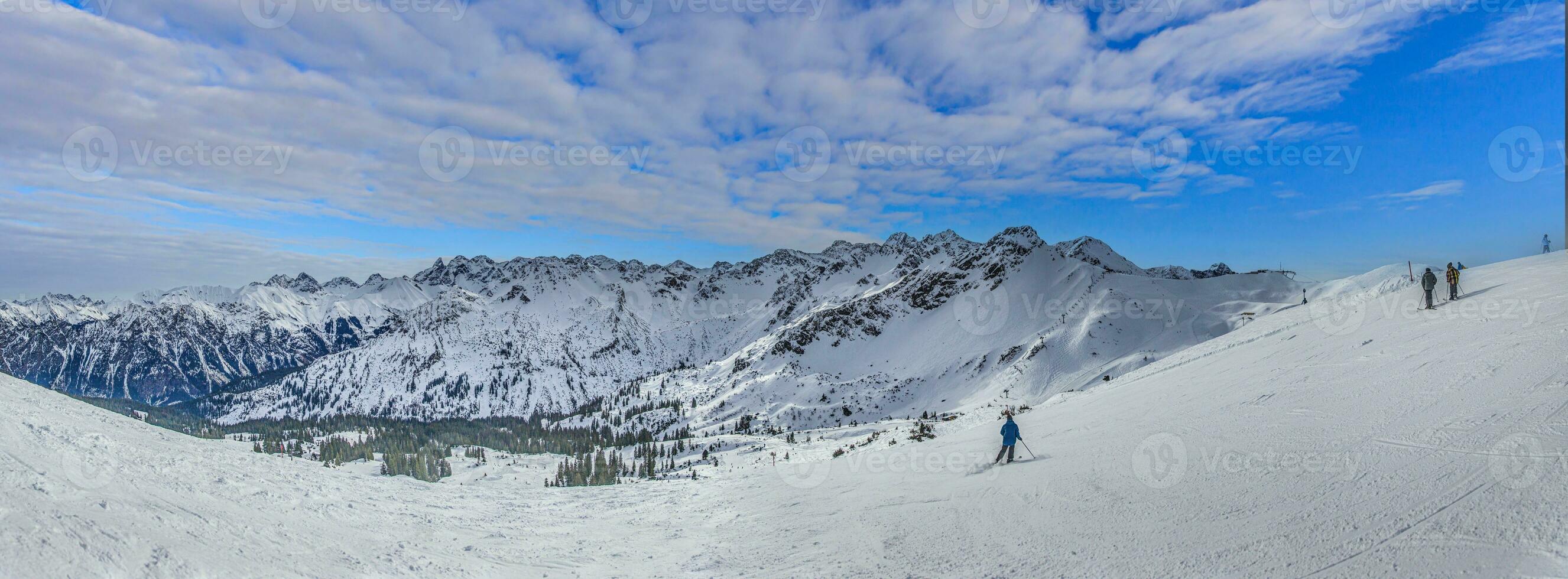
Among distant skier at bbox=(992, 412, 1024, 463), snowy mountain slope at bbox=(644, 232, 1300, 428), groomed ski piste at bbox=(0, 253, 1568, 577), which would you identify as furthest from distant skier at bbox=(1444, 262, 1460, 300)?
snowy mountain slope at bbox=(644, 232, 1300, 428)

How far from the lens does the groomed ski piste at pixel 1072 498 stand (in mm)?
8008

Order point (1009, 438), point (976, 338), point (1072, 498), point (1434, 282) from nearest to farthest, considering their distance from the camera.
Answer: point (1072, 498)
point (1009, 438)
point (1434, 282)
point (976, 338)

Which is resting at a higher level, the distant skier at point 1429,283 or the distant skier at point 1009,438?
the distant skier at point 1429,283

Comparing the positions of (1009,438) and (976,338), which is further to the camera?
(976,338)

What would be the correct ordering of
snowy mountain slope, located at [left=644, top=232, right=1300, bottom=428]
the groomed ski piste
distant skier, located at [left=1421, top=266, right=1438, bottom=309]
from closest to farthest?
Result: the groomed ski piste
distant skier, located at [left=1421, top=266, right=1438, bottom=309]
snowy mountain slope, located at [left=644, top=232, right=1300, bottom=428]

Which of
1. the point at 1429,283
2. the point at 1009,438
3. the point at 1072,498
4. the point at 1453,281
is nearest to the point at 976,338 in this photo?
the point at 1453,281

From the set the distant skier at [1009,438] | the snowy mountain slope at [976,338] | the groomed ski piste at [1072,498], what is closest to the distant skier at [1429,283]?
the groomed ski piste at [1072,498]

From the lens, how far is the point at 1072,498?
12.2m

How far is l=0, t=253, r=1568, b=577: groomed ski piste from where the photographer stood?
801cm

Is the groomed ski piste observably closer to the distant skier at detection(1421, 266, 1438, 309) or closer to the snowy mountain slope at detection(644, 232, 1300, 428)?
the distant skier at detection(1421, 266, 1438, 309)

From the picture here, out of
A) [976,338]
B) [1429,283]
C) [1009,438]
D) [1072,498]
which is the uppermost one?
[1429,283]

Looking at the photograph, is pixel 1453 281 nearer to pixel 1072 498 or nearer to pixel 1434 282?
pixel 1434 282

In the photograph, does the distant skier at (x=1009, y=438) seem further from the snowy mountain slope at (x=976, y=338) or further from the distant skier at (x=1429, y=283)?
the snowy mountain slope at (x=976, y=338)

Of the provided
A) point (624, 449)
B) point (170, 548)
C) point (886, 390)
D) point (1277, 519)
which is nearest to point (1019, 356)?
point (886, 390)
